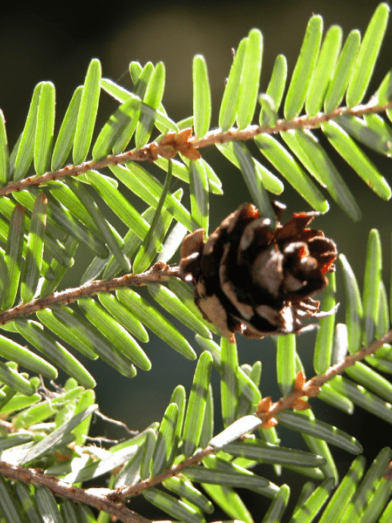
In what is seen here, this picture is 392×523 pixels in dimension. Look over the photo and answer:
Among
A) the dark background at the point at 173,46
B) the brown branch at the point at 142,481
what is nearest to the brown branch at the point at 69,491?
the brown branch at the point at 142,481

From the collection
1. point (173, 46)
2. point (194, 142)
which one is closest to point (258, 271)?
point (194, 142)

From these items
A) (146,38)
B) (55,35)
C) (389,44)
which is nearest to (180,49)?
(146,38)

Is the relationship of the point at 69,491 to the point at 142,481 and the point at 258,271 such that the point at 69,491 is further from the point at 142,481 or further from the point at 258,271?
the point at 258,271

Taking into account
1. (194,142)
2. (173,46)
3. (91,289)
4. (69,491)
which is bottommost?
(69,491)

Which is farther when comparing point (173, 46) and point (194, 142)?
point (173, 46)

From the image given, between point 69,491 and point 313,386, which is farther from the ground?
point 313,386

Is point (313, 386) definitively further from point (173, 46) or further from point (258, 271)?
point (173, 46)
